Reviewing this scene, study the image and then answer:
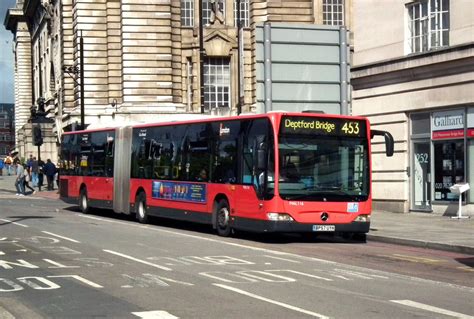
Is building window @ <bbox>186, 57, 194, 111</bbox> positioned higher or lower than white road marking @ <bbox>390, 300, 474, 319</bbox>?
higher

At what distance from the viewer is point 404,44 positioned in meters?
26.8

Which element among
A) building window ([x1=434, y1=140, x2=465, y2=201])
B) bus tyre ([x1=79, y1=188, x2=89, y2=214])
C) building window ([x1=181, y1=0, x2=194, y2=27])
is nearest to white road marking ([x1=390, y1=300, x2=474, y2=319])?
building window ([x1=434, y1=140, x2=465, y2=201])

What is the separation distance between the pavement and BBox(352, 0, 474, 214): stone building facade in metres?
0.99

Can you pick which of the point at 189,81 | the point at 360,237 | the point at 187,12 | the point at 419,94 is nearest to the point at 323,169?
the point at 360,237

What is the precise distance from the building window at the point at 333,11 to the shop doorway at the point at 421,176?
27020mm

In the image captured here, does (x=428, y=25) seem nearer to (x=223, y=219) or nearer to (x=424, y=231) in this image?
(x=424, y=231)

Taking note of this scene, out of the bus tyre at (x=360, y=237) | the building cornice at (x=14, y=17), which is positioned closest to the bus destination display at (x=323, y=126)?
the bus tyre at (x=360, y=237)

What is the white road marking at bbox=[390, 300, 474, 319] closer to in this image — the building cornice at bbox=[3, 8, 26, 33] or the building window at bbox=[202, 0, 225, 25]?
the building window at bbox=[202, 0, 225, 25]

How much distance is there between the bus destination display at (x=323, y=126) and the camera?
18.1m

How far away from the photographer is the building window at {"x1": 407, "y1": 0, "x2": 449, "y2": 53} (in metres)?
25.4

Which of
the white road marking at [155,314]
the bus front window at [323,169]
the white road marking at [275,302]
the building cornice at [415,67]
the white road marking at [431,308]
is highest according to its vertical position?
the building cornice at [415,67]

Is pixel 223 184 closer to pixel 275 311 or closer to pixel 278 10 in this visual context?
pixel 275 311

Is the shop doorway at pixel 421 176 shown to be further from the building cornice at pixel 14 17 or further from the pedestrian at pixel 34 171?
the building cornice at pixel 14 17

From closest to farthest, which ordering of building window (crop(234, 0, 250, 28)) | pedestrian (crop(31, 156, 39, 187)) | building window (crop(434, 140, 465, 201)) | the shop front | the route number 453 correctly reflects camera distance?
the route number 453, the shop front, building window (crop(434, 140, 465, 201)), pedestrian (crop(31, 156, 39, 187)), building window (crop(234, 0, 250, 28))
